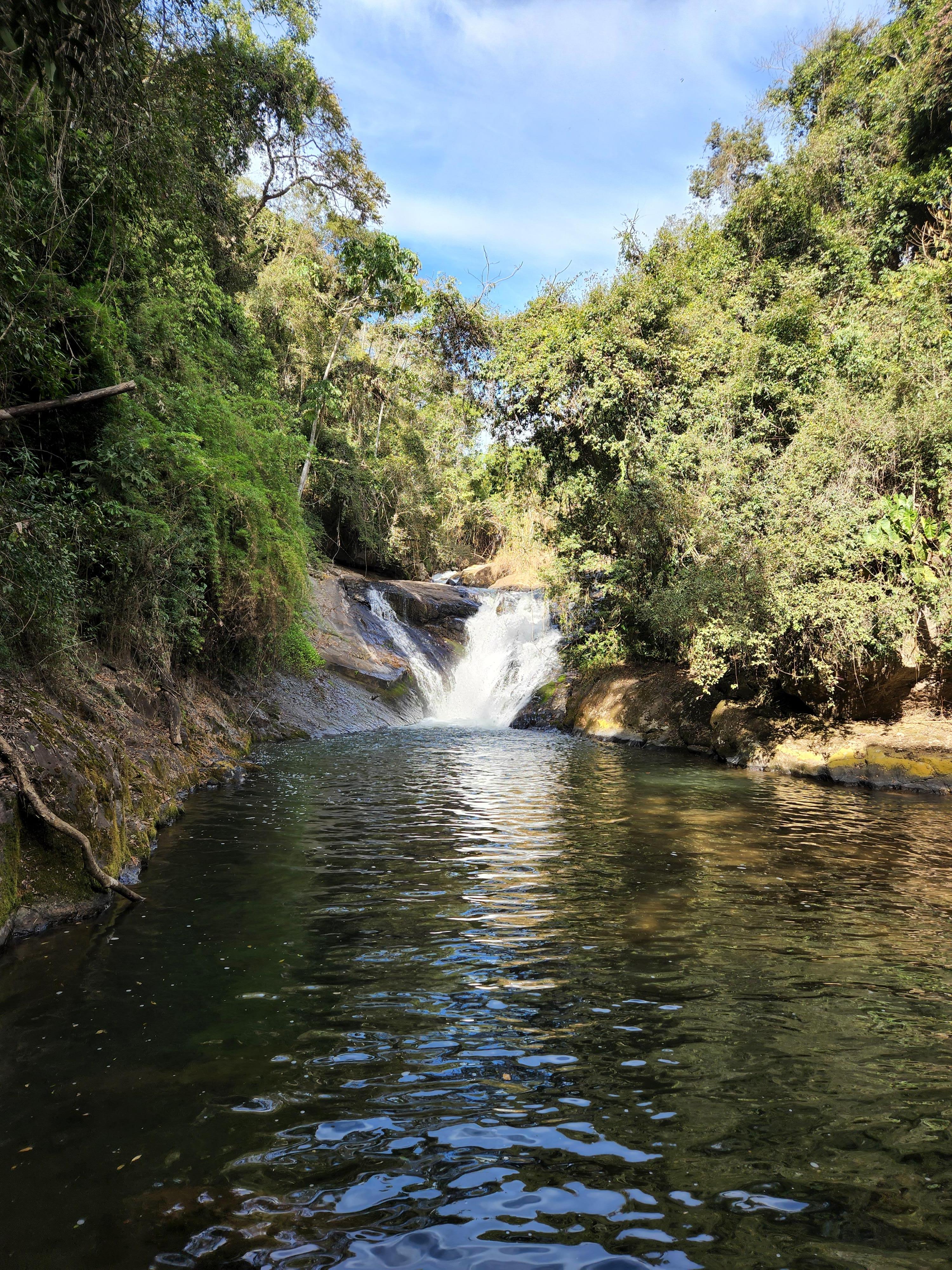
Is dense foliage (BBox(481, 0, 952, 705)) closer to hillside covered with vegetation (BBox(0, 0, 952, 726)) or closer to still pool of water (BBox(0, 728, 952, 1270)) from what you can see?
hillside covered with vegetation (BBox(0, 0, 952, 726))

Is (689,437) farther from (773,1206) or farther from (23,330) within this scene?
(773,1206)

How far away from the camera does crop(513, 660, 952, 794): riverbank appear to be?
14.0 metres

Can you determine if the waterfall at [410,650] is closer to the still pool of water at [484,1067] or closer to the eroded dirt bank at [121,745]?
the eroded dirt bank at [121,745]

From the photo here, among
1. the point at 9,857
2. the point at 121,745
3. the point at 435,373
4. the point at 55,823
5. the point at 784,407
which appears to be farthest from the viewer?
the point at 435,373

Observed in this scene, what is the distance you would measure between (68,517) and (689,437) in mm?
16098

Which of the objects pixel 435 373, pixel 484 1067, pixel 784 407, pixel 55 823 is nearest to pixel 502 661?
pixel 435 373


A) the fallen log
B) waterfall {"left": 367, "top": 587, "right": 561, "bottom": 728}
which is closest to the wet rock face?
waterfall {"left": 367, "top": 587, "right": 561, "bottom": 728}

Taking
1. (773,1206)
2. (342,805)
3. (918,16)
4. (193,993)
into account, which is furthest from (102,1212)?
(918,16)

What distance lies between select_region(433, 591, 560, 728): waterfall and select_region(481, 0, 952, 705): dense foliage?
3.51m

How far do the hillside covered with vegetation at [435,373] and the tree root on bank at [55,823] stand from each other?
1.64 m

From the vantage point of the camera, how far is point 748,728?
55.5 ft

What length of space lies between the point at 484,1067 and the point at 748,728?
47.3 ft

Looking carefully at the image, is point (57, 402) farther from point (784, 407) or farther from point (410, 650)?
point (410, 650)

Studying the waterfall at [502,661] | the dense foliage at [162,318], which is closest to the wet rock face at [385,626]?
the waterfall at [502,661]
